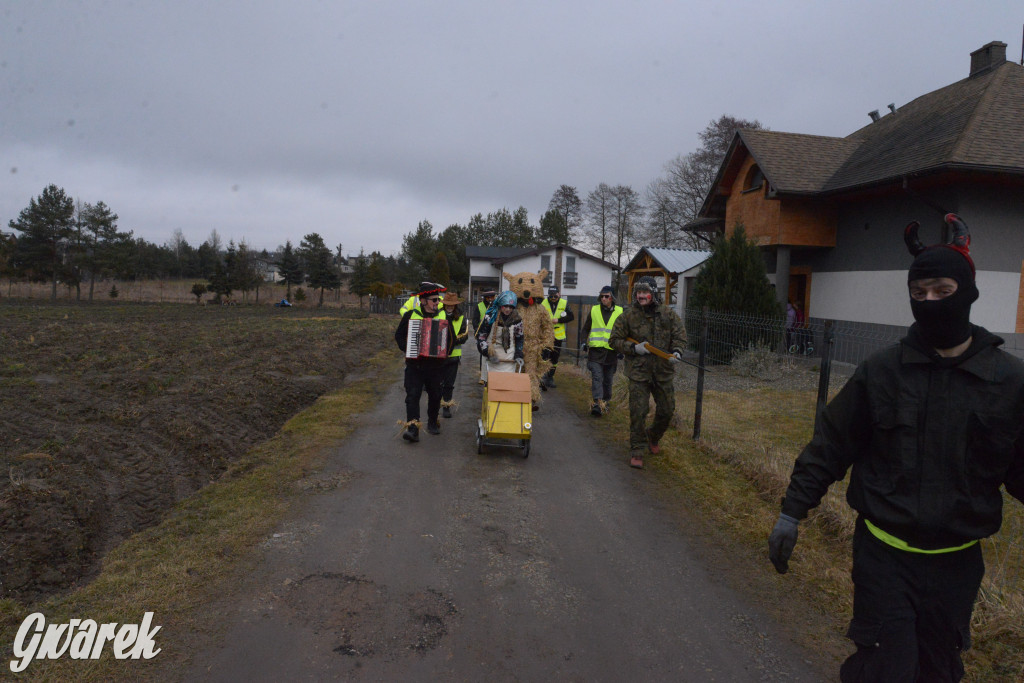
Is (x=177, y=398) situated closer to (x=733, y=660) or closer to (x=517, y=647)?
(x=517, y=647)

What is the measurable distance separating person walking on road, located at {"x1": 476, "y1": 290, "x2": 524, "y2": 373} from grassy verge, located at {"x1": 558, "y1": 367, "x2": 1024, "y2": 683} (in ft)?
5.57

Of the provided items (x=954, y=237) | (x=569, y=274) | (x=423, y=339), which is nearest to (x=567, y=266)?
(x=569, y=274)

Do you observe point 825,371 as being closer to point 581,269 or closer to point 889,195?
point 889,195

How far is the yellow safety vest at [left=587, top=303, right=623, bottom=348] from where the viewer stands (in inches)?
389

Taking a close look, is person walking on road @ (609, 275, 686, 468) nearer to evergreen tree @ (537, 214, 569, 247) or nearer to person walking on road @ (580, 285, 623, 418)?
person walking on road @ (580, 285, 623, 418)

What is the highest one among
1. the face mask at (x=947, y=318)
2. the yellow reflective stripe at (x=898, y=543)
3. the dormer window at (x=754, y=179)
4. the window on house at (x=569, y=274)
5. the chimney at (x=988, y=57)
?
the chimney at (x=988, y=57)

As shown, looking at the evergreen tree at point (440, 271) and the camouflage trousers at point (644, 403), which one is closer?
the camouflage trousers at point (644, 403)

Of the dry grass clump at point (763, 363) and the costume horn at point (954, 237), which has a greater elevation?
the costume horn at point (954, 237)

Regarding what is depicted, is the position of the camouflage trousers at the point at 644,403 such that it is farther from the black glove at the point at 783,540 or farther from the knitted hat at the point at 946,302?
the knitted hat at the point at 946,302

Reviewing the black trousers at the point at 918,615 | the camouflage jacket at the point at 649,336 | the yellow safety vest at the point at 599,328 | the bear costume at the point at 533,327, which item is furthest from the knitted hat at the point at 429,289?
A: the black trousers at the point at 918,615

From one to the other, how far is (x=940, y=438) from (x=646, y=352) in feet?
14.8

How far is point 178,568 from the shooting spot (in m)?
4.13

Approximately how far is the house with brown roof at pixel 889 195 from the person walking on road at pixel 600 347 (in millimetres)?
8229

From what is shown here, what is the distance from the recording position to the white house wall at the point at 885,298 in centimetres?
1413
